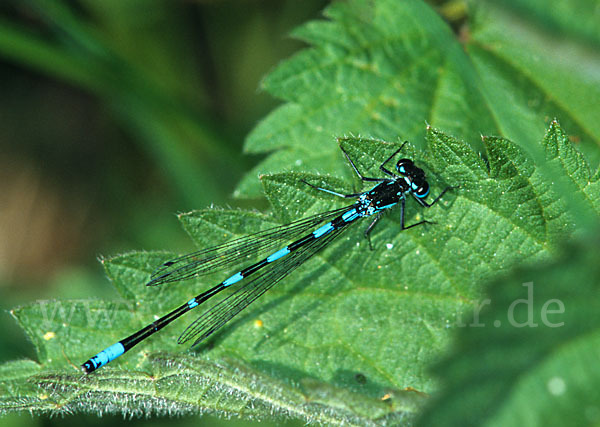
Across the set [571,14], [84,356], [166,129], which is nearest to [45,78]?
[166,129]

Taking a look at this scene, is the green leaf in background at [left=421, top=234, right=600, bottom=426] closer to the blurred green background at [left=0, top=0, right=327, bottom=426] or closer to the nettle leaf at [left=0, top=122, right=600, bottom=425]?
the nettle leaf at [left=0, top=122, right=600, bottom=425]

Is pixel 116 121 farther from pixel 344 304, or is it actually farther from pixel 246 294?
pixel 344 304

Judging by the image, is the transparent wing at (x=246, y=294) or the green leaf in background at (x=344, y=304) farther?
the transparent wing at (x=246, y=294)

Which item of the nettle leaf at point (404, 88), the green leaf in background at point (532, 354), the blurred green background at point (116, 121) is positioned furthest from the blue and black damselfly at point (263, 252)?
the blurred green background at point (116, 121)

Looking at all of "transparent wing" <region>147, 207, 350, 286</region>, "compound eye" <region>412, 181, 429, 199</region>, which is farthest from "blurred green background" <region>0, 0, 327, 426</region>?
"compound eye" <region>412, 181, 429, 199</region>

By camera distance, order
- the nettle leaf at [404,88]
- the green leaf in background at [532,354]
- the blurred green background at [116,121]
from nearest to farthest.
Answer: the green leaf in background at [532,354], the nettle leaf at [404,88], the blurred green background at [116,121]

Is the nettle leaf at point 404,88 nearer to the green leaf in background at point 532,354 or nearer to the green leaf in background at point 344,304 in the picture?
the green leaf in background at point 344,304

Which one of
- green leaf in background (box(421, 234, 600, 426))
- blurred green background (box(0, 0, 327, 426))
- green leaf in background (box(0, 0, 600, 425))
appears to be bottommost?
green leaf in background (box(421, 234, 600, 426))
